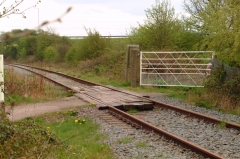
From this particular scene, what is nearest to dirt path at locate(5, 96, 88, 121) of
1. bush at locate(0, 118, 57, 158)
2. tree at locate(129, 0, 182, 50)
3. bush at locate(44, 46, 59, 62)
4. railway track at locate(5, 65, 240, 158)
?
railway track at locate(5, 65, 240, 158)

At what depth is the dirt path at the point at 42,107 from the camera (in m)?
11.6

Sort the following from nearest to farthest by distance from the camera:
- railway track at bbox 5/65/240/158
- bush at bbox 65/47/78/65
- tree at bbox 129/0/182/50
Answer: railway track at bbox 5/65/240/158 < tree at bbox 129/0/182/50 < bush at bbox 65/47/78/65

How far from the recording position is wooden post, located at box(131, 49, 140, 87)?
61.2 ft

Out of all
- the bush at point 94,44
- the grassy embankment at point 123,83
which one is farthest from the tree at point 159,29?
the bush at point 94,44

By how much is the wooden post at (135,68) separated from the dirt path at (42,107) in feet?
15.3

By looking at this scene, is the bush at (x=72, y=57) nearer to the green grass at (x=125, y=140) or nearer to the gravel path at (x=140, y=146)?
the gravel path at (x=140, y=146)

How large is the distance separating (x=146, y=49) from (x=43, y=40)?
29783 millimetres

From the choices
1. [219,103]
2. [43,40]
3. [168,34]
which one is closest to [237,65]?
[219,103]

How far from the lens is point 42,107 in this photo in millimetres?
12992

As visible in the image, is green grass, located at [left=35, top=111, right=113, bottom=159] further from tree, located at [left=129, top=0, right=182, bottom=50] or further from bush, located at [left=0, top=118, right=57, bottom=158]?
tree, located at [left=129, top=0, right=182, bottom=50]

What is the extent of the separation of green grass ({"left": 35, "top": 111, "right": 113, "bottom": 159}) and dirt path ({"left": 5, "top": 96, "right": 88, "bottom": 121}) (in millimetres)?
748

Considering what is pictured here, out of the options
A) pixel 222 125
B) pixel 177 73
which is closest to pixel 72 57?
pixel 177 73

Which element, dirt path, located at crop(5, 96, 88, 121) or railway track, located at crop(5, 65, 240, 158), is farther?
dirt path, located at crop(5, 96, 88, 121)

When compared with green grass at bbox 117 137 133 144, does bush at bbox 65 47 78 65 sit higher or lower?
higher
